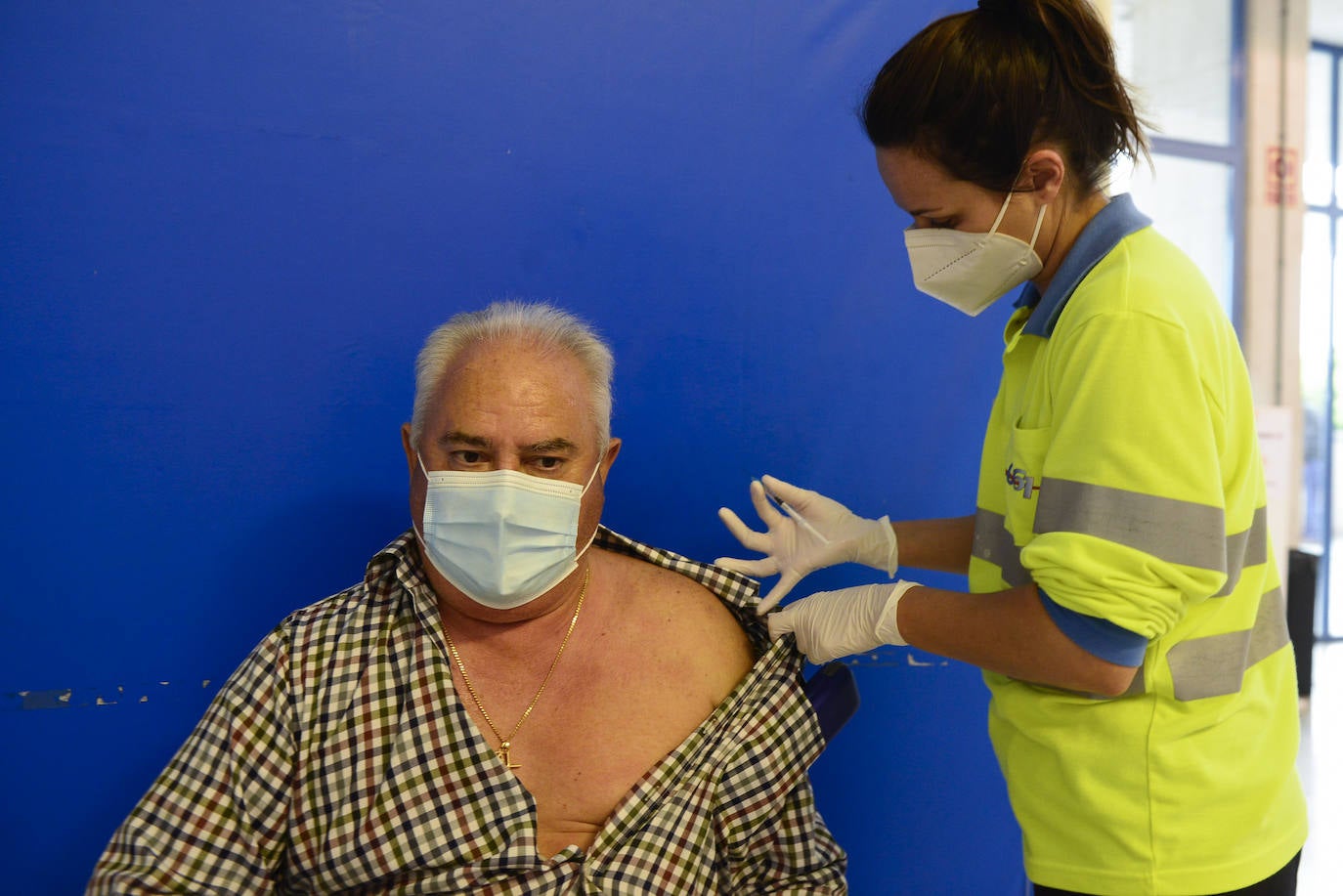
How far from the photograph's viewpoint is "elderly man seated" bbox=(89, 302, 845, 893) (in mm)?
1339

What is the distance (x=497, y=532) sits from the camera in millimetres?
1414

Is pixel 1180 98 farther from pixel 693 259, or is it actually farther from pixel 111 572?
pixel 111 572

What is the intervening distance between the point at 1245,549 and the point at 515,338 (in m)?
1.02

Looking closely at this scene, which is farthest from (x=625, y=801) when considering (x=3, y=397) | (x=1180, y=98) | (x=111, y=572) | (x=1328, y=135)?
(x=1328, y=135)

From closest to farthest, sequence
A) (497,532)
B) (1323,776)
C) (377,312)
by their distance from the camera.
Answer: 1. (497,532)
2. (377,312)
3. (1323,776)

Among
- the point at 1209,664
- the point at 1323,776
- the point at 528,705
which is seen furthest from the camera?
the point at 1323,776

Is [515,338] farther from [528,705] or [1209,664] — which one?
[1209,664]

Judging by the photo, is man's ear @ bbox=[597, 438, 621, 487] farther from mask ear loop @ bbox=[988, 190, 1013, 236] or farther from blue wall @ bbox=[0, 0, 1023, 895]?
mask ear loop @ bbox=[988, 190, 1013, 236]

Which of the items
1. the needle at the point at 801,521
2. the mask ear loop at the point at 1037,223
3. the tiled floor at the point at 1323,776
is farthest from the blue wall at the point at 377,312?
the tiled floor at the point at 1323,776

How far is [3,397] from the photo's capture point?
5.15ft

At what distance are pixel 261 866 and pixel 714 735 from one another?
0.65 meters

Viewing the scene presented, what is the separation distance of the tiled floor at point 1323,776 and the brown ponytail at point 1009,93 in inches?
84.6

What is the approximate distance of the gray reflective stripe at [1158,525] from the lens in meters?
1.05

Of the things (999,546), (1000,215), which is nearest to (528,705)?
(999,546)
